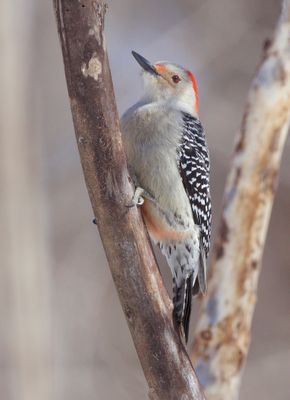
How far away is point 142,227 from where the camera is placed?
337 cm

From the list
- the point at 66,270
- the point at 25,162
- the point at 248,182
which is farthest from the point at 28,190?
the point at 66,270

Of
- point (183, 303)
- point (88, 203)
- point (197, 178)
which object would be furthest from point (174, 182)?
point (88, 203)

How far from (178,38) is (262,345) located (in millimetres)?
3025

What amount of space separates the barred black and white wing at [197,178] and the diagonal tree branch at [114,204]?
2.77 feet

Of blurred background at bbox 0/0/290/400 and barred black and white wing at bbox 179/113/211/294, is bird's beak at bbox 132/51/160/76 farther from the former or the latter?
blurred background at bbox 0/0/290/400

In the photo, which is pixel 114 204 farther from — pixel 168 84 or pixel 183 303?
pixel 168 84

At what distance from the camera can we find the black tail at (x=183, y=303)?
3.58 metres

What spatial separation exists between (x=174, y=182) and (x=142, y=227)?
83 cm

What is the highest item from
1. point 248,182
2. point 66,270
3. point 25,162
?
point 25,162

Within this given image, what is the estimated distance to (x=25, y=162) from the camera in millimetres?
4965

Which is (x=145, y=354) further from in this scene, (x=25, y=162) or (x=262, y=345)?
(x=262, y=345)

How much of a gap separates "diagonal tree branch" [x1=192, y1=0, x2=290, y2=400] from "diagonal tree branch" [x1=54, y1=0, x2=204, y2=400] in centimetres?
123

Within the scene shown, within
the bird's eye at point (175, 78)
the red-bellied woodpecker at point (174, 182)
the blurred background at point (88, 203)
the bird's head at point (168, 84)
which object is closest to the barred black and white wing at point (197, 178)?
the red-bellied woodpecker at point (174, 182)

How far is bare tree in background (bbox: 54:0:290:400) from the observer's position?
301cm
